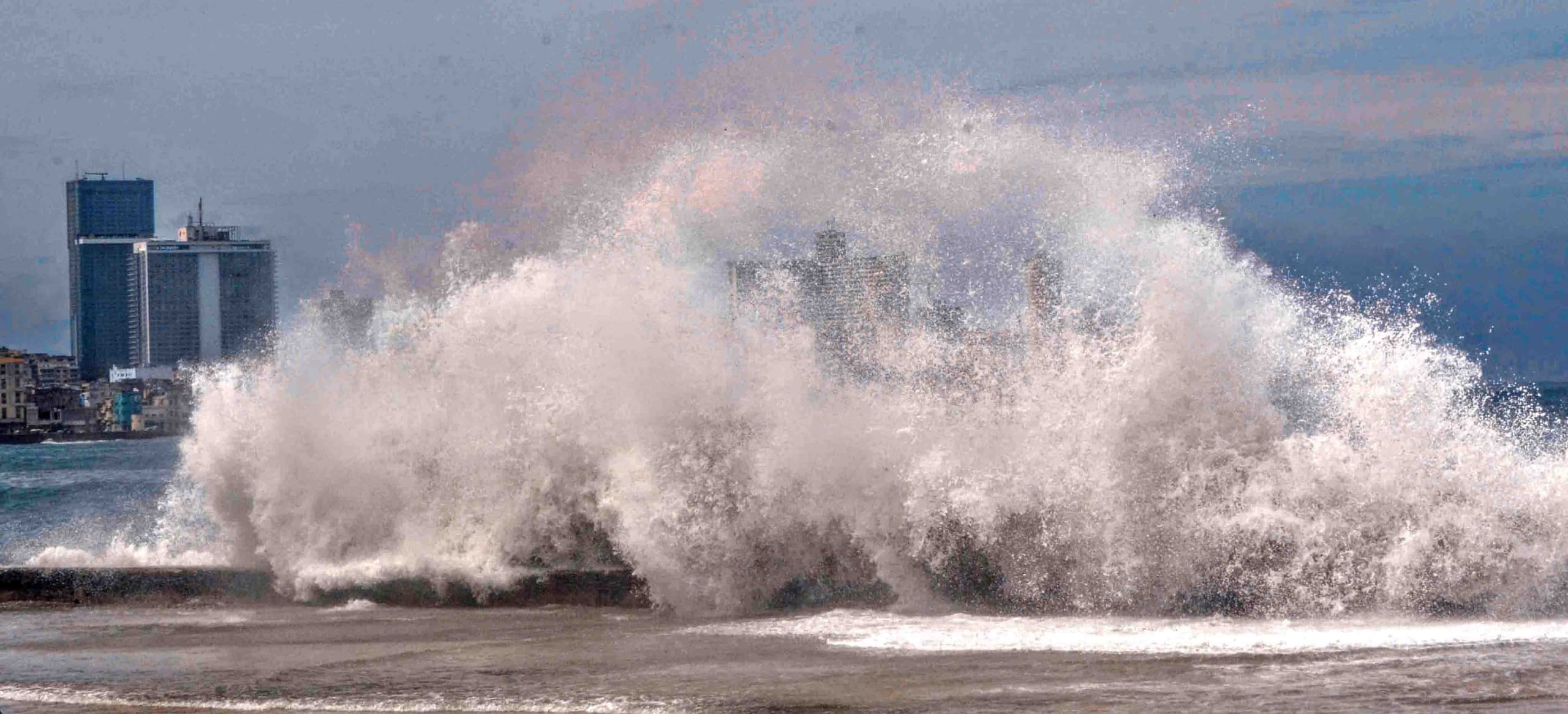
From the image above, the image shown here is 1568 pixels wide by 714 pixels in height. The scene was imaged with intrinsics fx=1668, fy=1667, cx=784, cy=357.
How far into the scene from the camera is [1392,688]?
33.7 ft

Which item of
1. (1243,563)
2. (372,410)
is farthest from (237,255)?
(1243,563)

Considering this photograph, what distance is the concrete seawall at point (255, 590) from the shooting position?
15.8 m

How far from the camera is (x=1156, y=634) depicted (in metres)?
12.4


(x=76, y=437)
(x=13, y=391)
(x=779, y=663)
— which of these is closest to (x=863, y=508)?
(x=779, y=663)

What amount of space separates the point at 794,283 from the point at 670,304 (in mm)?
1389

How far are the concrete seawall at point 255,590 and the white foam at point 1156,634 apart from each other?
2374mm

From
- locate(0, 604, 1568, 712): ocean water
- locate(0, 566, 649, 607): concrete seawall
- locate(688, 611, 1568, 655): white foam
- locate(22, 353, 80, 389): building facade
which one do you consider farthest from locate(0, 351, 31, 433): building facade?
locate(688, 611, 1568, 655): white foam

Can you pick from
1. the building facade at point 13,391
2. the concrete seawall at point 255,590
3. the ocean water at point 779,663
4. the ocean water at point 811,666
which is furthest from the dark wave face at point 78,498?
the building facade at point 13,391

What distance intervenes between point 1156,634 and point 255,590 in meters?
9.92

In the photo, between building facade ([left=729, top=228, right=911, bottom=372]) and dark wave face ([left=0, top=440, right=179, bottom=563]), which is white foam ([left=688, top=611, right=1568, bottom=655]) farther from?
dark wave face ([left=0, top=440, right=179, bottom=563])

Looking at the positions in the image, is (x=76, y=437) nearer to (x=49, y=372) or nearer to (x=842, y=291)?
(x=49, y=372)

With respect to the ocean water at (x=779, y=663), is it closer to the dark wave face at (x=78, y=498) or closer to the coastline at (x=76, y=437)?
the dark wave face at (x=78, y=498)

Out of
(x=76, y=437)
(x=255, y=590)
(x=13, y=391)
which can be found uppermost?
(x=13, y=391)

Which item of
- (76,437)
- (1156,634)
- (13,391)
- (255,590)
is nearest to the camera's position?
(1156,634)
